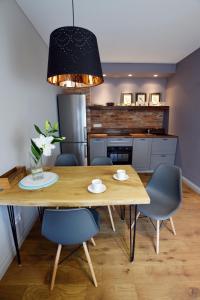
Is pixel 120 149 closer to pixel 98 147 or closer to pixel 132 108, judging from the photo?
pixel 98 147

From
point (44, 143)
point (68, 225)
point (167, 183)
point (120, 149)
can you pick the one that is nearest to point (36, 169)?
point (44, 143)

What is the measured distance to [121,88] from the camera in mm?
4164

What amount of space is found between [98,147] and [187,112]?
2030mm

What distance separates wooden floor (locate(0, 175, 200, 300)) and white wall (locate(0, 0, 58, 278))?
230mm

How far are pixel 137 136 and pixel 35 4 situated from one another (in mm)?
2875

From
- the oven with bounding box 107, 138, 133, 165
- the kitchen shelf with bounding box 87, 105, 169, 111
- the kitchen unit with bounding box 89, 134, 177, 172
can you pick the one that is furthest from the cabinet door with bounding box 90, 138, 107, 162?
the kitchen shelf with bounding box 87, 105, 169, 111

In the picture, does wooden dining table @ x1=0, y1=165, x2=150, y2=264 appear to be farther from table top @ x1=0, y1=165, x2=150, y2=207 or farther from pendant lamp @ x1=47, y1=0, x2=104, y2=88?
pendant lamp @ x1=47, y1=0, x2=104, y2=88

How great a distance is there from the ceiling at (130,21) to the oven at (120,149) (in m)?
1.82

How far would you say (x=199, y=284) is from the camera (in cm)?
142

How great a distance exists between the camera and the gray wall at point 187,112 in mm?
3016

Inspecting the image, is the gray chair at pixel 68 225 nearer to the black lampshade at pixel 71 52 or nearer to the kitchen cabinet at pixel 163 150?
the black lampshade at pixel 71 52

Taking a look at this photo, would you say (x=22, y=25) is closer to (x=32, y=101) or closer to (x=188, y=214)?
(x=32, y=101)

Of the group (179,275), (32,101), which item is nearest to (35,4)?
(32,101)

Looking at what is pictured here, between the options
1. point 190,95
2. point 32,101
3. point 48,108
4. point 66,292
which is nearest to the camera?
point 66,292
